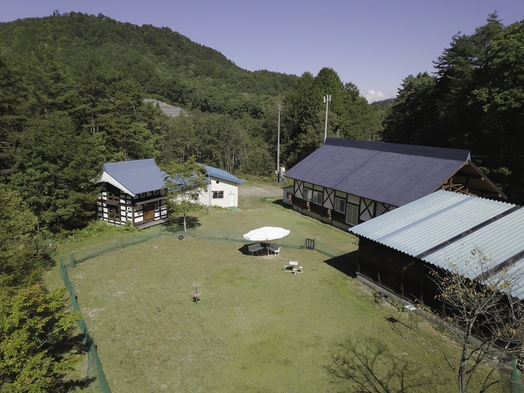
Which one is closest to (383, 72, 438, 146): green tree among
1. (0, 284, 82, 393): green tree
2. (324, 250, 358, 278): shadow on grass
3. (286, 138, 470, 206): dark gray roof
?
(286, 138, 470, 206): dark gray roof

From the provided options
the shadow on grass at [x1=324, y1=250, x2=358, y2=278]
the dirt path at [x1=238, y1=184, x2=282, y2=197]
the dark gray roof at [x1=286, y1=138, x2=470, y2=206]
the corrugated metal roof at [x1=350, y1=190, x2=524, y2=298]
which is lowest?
the shadow on grass at [x1=324, y1=250, x2=358, y2=278]

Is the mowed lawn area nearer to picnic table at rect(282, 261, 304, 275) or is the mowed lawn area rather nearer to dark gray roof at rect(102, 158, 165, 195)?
picnic table at rect(282, 261, 304, 275)

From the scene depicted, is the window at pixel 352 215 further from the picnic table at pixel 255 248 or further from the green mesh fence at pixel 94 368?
the green mesh fence at pixel 94 368

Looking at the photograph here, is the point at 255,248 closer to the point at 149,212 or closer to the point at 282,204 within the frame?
the point at 149,212

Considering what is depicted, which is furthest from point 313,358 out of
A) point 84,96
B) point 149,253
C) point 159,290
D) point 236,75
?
point 236,75

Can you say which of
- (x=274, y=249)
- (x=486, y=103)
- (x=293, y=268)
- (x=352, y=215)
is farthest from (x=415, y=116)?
(x=293, y=268)

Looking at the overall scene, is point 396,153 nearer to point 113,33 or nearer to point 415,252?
point 415,252

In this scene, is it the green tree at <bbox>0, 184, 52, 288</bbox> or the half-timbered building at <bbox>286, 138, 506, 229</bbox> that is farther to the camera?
the half-timbered building at <bbox>286, 138, 506, 229</bbox>
